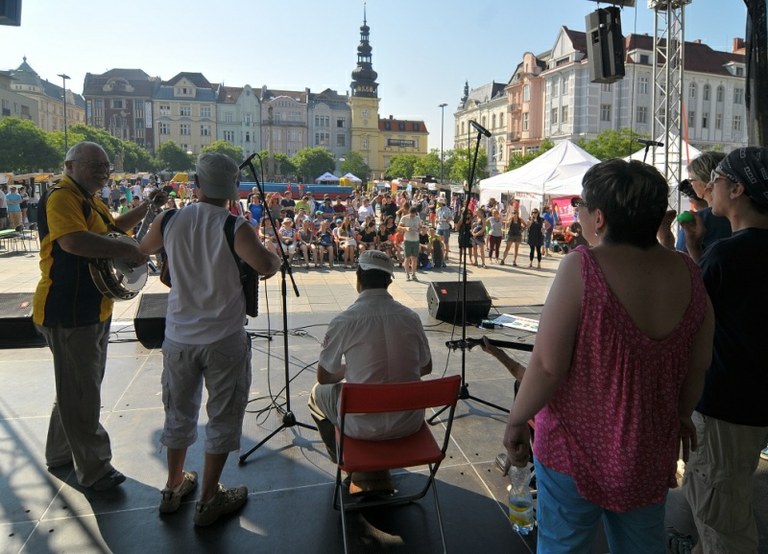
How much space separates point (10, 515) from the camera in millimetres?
2967

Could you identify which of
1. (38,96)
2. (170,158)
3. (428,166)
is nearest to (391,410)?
(428,166)

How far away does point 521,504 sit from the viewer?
2910 millimetres

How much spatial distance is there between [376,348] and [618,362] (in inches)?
53.9

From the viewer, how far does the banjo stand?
3.10 metres

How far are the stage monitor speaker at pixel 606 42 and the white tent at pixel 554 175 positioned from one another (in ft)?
24.4

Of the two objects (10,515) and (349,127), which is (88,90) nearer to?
(349,127)

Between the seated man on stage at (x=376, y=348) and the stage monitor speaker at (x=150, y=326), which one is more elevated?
the seated man on stage at (x=376, y=348)

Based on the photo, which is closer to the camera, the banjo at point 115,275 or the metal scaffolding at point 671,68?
the banjo at point 115,275

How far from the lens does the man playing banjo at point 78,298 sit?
9.75ft

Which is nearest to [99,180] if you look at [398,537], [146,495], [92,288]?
[92,288]

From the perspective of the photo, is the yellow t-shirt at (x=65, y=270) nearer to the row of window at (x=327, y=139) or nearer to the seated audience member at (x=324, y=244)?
the seated audience member at (x=324, y=244)

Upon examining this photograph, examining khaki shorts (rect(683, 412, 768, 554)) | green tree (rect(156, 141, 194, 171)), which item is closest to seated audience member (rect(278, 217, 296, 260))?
khaki shorts (rect(683, 412, 768, 554))

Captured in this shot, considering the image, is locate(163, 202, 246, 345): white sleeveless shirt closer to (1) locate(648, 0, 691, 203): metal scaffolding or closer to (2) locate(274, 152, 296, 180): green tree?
(1) locate(648, 0, 691, 203): metal scaffolding

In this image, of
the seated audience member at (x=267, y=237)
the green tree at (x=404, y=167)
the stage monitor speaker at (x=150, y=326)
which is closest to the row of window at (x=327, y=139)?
the green tree at (x=404, y=167)
